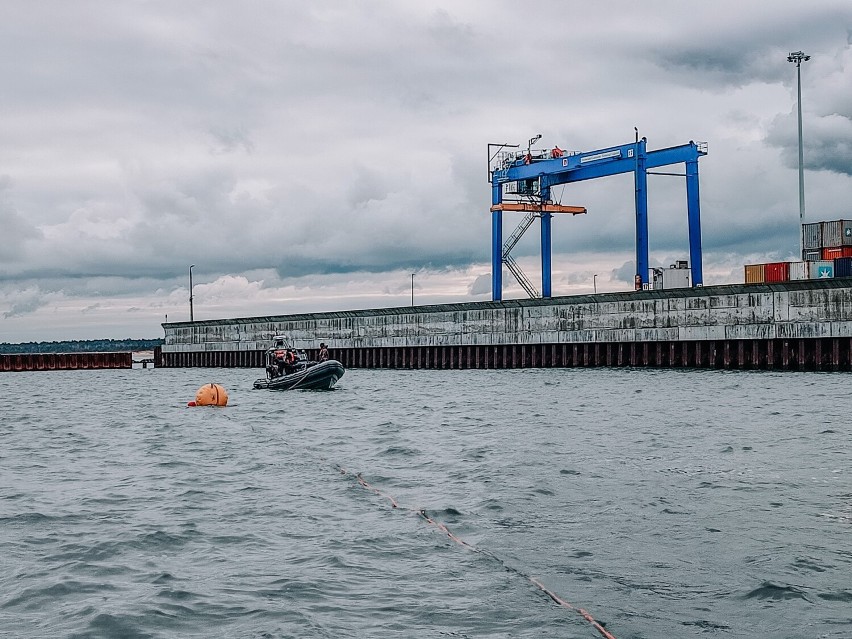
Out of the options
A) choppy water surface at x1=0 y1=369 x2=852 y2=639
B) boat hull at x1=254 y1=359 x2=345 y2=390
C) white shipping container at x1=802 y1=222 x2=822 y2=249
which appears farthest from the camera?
white shipping container at x1=802 y1=222 x2=822 y2=249

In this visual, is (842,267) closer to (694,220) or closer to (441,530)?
(694,220)

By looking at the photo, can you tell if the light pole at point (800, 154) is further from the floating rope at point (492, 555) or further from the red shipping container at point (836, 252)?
the floating rope at point (492, 555)

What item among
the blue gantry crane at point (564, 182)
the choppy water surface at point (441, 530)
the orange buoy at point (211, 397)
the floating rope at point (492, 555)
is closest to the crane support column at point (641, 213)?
the blue gantry crane at point (564, 182)

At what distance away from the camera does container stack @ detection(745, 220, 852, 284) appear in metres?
58.2

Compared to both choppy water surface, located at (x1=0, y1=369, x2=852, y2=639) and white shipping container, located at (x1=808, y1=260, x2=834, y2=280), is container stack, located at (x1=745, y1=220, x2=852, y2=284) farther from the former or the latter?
choppy water surface, located at (x1=0, y1=369, x2=852, y2=639)

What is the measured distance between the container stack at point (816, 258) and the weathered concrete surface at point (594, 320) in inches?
268

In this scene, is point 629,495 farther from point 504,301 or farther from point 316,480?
point 504,301

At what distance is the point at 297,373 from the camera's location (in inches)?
1719

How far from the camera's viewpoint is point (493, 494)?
15336 millimetres

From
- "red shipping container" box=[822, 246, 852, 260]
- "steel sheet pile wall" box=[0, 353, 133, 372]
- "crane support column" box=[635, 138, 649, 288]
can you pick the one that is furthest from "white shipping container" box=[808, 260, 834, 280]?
"steel sheet pile wall" box=[0, 353, 133, 372]

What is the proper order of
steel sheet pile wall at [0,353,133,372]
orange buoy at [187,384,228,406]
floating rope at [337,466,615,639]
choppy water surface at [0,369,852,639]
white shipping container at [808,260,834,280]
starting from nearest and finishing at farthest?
floating rope at [337,466,615,639], choppy water surface at [0,369,852,639], orange buoy at [187,384,228,406], white shipping container at [808,260,834,280], steel sheet pile wall at [0,353,133,372]

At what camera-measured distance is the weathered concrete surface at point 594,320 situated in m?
49.5

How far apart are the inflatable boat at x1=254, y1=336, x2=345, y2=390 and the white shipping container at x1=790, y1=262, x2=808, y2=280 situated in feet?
102

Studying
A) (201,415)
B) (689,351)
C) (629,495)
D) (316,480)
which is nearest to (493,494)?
(629,495)
